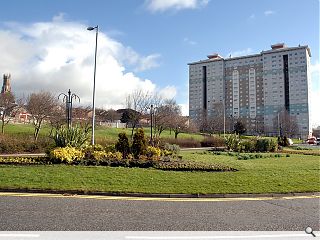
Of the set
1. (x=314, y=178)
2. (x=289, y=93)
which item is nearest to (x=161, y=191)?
(x=314, y=178)

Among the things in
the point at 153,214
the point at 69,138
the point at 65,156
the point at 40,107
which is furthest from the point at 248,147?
the point at 40,107

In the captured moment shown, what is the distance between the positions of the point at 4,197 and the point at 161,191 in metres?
4.41

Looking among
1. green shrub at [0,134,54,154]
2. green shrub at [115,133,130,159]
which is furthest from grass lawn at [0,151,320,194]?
green shrub at [0,134,54,154]

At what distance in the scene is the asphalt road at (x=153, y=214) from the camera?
5.84m

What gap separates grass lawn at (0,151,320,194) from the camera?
9.86 meters

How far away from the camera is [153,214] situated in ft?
22.5

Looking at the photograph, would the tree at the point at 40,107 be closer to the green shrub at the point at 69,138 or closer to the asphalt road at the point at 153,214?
the green shrub at the point at 69,138

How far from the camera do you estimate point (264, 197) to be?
9.43 meters

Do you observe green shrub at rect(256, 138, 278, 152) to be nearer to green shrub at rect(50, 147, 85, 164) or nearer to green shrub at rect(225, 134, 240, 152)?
green shrub at rect(225, 134, 240, 152)

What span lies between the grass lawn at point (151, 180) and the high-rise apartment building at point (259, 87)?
323 feet

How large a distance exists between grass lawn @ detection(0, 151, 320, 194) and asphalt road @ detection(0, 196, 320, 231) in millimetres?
1160

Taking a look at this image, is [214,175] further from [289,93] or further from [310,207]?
[289,93]

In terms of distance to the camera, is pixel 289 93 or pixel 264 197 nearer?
pixel 264 197

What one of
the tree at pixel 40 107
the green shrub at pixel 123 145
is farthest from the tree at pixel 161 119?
the green shrub at pixel 123 145
